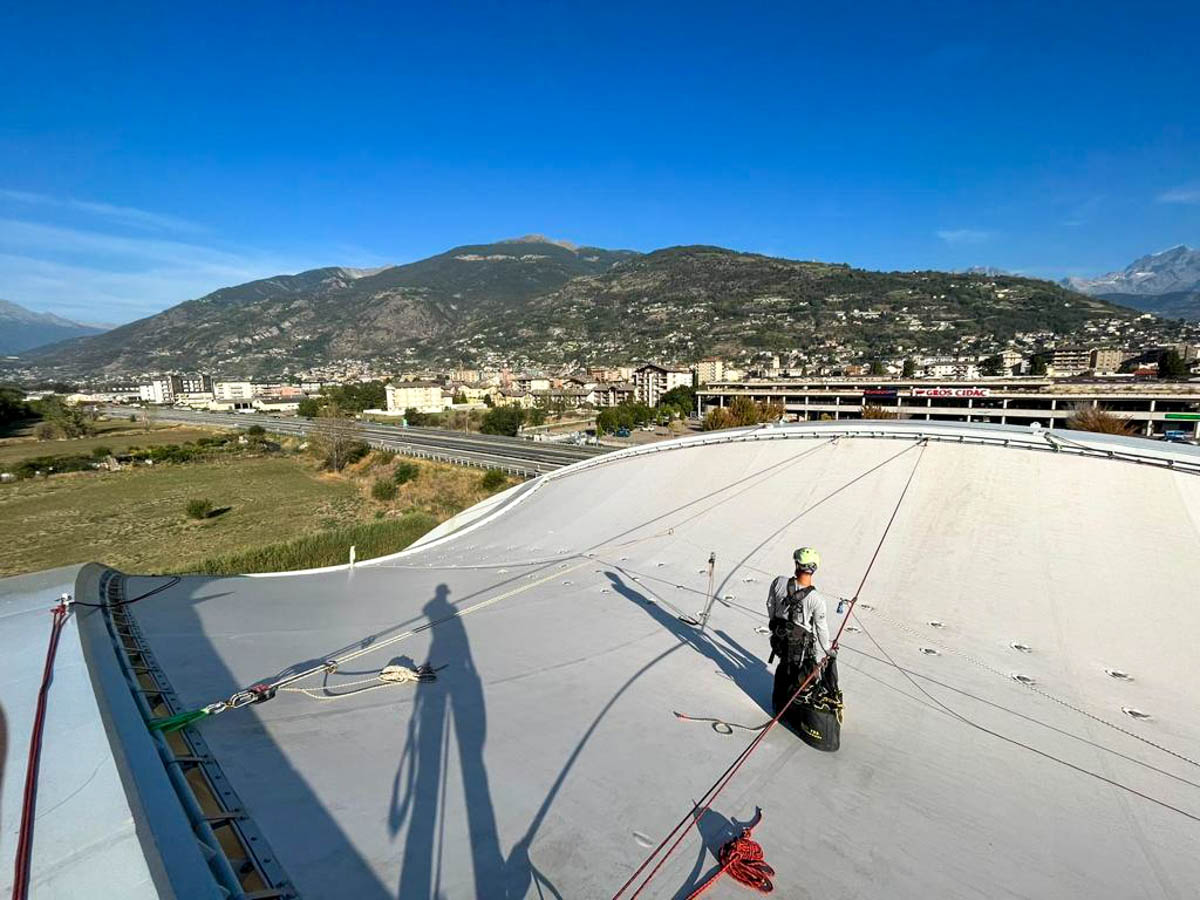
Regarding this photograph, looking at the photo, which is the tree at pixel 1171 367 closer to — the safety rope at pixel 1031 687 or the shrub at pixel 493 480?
the shrub at pixel 493 480

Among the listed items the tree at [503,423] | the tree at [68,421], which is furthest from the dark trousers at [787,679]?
the tree at [68,421]

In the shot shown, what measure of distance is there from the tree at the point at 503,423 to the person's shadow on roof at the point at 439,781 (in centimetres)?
6214

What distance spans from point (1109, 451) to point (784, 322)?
201 metres

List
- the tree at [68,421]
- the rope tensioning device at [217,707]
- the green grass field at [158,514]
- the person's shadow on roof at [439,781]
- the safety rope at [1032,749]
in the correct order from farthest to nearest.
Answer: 1. the tree at [68,421]
2. the green grass field at [158,514]
3. the safety rope at [1032,749]
4. the rope tensioning device at [217,707]
5. the person's shadow on roof at [439,781]

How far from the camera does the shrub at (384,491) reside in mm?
41031

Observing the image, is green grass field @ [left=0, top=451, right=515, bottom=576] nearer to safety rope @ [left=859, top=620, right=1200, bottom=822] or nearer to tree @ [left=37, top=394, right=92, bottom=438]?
safety rope @ [left=859, top=620, right=1200, bottom=822]

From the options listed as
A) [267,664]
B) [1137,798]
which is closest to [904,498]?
→ [1137,798]

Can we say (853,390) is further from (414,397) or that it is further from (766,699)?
(414,397)

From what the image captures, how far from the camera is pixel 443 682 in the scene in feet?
15.2

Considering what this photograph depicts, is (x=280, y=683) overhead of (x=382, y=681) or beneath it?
overhead

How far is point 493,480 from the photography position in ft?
124

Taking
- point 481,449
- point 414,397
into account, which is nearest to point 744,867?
point 481,449

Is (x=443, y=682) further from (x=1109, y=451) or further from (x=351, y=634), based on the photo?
(x=1109, y=451)

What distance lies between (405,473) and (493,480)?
10398mm
